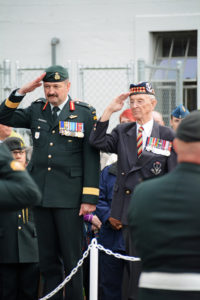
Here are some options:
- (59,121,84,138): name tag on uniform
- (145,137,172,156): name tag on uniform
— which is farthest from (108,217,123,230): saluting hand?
(59,121,84,138): name tag on uniform

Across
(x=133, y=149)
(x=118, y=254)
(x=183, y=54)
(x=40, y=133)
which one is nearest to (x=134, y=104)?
(x=133, y=149)

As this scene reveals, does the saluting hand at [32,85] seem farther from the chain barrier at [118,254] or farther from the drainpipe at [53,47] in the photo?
the drainpipe at [53,47]

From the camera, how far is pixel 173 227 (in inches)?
116

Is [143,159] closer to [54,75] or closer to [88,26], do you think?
[54,75]

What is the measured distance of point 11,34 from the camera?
12148 mm

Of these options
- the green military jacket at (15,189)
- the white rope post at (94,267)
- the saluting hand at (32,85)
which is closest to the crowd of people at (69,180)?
the saluting hand at (32,85)

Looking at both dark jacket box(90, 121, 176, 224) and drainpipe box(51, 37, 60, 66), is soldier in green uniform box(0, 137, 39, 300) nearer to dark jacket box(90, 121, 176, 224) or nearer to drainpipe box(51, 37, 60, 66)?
dark jacket box(90, 121, 176, 224)

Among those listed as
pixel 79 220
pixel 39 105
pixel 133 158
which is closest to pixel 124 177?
pixel 133 158

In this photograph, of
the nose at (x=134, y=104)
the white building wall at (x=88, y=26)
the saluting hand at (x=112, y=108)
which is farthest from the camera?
the white building wall at (x=88, y=26)

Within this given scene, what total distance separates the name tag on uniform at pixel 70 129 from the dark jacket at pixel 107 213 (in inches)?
35.0

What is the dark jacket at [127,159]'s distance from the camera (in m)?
5.38

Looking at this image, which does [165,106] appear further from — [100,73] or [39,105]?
[39,105]

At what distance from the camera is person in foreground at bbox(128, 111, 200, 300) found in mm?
2949

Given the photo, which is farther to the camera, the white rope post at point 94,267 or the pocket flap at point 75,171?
the pocket flap at point 75,171
